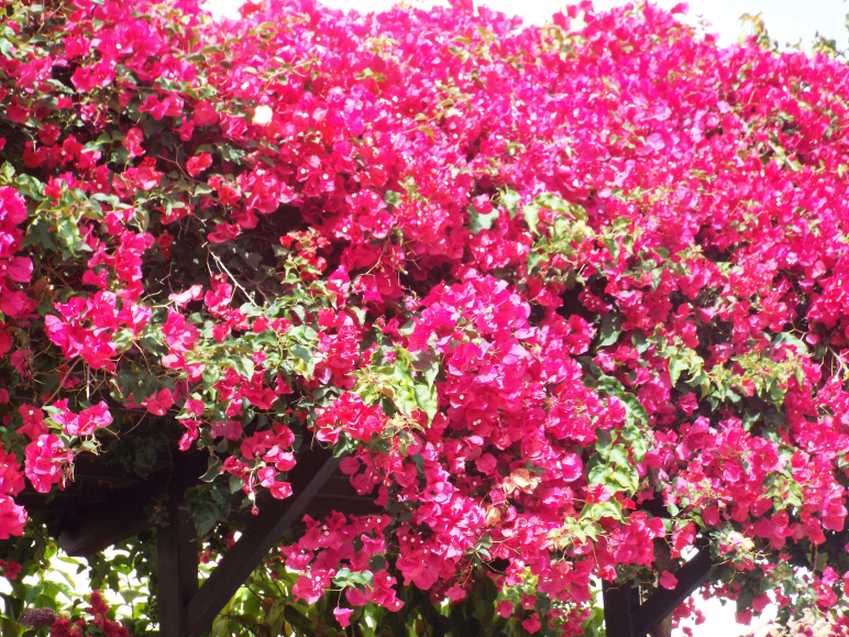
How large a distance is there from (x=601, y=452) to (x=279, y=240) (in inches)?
49.5

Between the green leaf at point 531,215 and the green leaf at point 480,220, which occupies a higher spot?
the green leaf at point 531,215

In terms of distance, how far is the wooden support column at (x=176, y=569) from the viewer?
465 cm

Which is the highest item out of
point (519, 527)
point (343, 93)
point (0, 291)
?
point (343, 93)

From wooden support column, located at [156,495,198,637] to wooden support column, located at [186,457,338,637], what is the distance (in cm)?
7

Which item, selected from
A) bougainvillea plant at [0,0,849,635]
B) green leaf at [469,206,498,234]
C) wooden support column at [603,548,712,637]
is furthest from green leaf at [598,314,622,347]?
wooden support column at [603,548,712,637]

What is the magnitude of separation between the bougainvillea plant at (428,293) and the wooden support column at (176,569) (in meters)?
0.31

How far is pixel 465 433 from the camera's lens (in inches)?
139

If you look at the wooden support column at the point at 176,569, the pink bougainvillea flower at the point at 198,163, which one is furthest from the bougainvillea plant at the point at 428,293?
the wooden support column at the point at 176,569

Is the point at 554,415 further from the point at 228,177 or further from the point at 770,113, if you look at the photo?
the point at 770,113

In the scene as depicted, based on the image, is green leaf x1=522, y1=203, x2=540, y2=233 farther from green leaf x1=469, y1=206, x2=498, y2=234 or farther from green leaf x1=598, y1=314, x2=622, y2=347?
green leaf x1=598, y1=314, x2=622, y2=347

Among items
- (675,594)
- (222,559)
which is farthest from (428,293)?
(675,594)

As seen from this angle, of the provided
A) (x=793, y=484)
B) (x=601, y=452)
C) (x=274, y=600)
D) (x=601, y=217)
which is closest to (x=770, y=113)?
(x=601, y=217)

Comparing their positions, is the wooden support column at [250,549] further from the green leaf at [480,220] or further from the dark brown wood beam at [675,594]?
the dark brown wood beam at [675,594]

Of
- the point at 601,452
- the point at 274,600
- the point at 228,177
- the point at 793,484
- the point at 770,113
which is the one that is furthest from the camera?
the point at 274,600
